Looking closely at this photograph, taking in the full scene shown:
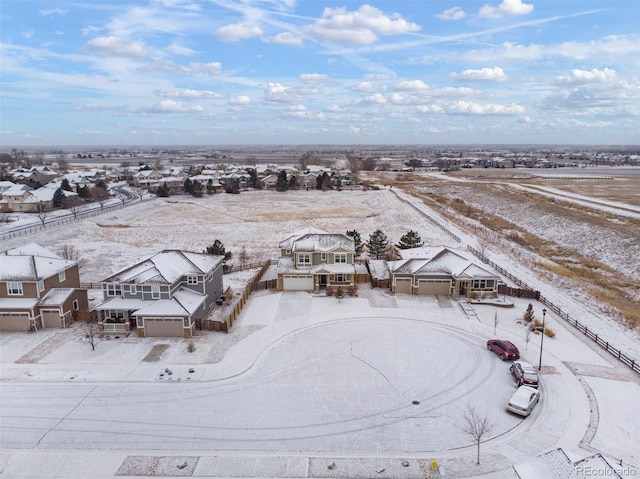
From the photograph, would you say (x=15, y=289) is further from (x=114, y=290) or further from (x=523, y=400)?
(x=523, y=400)

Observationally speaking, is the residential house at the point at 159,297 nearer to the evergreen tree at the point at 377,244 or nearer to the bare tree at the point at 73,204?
the evergreen tree at the point at 377,244

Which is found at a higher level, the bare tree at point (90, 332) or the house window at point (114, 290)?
the house window at point (114, 290)

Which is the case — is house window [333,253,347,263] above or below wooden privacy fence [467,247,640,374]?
above

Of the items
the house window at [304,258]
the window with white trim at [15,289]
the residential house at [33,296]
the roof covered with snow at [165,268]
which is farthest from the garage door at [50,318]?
the house window at [304,258]

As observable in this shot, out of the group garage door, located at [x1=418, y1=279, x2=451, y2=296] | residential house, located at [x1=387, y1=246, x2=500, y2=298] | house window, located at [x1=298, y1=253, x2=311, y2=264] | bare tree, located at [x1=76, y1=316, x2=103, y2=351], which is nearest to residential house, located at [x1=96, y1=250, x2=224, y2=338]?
bare tree, located at [x1=76, y1=316, x2=103, y2=351]

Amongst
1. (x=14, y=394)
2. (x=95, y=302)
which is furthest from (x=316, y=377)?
(x=95, y=302)

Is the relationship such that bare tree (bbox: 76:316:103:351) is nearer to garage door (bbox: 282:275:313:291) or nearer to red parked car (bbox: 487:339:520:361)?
garage door (bbox: 282:275:313:291)
